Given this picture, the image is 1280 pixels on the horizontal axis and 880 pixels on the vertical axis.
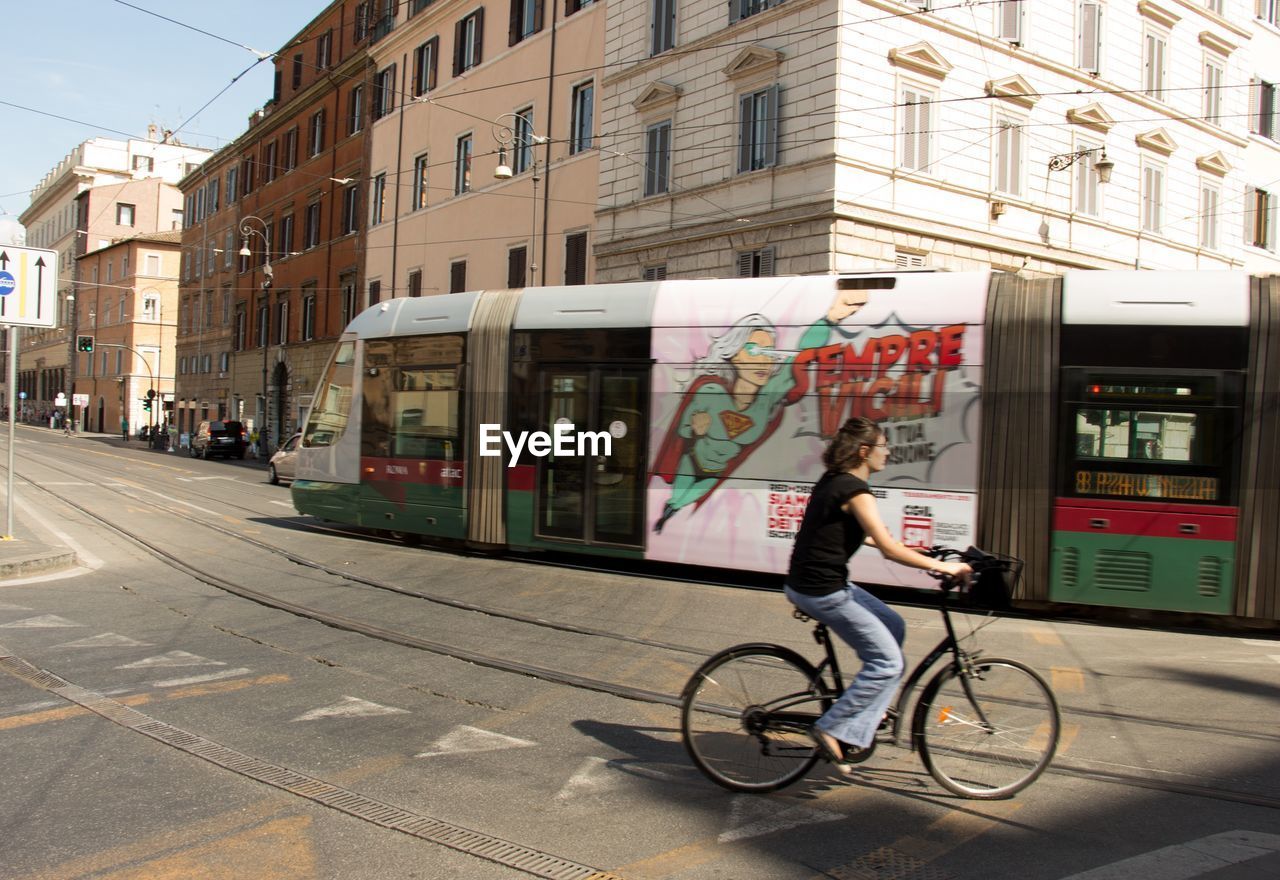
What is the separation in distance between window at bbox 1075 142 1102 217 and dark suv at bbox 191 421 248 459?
3464cm

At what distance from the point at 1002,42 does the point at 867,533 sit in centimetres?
2040

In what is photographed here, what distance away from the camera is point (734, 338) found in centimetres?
1079

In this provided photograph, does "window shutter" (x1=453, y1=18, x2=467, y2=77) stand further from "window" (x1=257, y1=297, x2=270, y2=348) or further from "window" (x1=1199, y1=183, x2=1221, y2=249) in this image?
"window" (x1=1199, y1=183, x2=1221, y2=249)

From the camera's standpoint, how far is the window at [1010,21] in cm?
2147

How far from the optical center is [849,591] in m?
4.44

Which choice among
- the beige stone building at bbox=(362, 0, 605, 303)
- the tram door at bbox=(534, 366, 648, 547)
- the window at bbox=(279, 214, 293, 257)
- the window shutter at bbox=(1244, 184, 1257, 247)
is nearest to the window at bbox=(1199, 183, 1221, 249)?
the window shutter at bbox=(1244, 184, 1257, 247)

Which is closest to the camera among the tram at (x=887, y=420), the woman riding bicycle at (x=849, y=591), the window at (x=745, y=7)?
the woman riding bicycle at (x=849, y=591)

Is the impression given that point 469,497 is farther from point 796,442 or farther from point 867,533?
point 867,533

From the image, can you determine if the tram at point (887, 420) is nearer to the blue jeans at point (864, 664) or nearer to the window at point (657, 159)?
the blue jeans at point (864, 664)

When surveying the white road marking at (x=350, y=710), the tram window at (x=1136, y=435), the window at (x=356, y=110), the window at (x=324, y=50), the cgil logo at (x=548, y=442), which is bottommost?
the white road marking at (x=350, y=710)

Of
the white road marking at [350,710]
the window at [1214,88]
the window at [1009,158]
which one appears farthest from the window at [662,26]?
the white road marking at [350,710]

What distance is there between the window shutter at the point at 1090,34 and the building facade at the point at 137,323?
64275 millimetres

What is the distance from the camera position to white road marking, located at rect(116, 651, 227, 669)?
269 inches

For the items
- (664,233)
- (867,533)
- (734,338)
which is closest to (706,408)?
(734,338)
